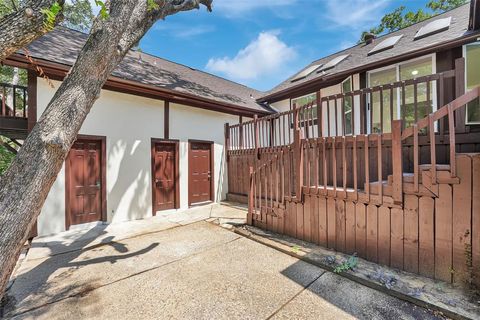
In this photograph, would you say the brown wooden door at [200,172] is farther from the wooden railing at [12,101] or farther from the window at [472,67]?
the window at [472,67]

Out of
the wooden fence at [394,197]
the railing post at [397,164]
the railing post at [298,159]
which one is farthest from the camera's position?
the railing post at [298,159]

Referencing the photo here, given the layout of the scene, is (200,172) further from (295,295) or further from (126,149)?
(295,295)

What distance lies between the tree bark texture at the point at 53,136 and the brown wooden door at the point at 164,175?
3.89 m

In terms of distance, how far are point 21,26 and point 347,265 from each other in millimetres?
4640

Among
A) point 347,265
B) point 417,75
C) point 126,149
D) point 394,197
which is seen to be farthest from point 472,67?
point 126,149

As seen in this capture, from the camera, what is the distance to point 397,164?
2834mm

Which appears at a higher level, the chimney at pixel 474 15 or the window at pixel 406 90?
the chimney at pixel 474 15

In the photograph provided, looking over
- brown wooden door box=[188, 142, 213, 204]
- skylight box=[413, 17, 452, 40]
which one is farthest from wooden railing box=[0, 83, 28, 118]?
skylight box=[413, 17, 452, 40]

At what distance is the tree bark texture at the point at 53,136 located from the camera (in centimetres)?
187

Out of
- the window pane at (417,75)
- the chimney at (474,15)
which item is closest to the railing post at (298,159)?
the window pane at (417,75)

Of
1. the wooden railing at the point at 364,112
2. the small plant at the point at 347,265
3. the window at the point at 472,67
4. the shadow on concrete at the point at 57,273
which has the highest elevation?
the window at the point at 472,67

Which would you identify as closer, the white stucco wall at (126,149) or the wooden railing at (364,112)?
the wooden railing at (364,112)

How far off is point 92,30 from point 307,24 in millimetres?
9902

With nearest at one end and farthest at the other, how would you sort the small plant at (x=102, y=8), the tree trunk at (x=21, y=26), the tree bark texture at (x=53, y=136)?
the tree bark texture at (x=53, y=136), the tree trunk at (x=21, y=26), the small plant at (x=102, y=8)
